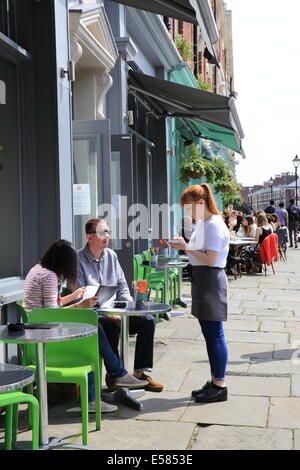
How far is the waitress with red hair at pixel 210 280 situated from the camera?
505cm

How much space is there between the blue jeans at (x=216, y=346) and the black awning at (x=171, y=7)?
2.91 m

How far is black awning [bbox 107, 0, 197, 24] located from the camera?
5.98 meters

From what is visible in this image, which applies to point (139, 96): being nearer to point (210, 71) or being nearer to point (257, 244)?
point (257, 244)

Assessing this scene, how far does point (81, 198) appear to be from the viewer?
24.9ft

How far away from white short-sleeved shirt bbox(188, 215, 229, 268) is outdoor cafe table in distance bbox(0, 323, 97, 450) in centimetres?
140

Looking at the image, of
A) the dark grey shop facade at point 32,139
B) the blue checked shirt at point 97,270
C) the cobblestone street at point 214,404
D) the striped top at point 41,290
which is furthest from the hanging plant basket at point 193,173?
the striped top at point 41,290

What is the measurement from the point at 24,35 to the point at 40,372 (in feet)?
12.0

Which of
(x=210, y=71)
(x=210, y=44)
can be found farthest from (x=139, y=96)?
(x=210, y=71)

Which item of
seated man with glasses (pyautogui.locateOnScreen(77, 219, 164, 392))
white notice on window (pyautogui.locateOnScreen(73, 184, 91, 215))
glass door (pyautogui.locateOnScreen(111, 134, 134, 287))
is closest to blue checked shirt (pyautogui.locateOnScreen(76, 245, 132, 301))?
seated man with glasses (pyautogui.locateOnScreen(77, 219, 164, 392))

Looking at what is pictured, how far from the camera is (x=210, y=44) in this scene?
6332mm

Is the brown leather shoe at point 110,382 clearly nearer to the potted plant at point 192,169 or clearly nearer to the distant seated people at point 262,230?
the distant seated people at point 262,230

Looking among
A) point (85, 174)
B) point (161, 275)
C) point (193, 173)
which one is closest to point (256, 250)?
point (193, 173)

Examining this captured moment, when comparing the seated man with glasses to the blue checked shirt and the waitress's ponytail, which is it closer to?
the blue checked shirt

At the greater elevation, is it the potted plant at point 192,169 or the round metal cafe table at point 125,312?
the potted plant at point 192,169
